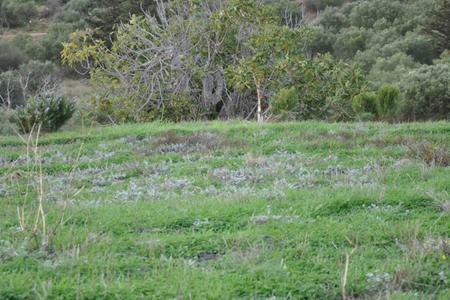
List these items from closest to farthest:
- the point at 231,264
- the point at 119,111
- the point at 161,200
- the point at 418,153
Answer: the point at 231,264
the point at 161,200
the point at 418,153
the point at 119,111

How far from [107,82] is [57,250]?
12.5 metres

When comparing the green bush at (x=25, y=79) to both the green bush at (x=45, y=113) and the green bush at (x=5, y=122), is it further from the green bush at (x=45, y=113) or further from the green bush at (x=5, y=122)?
the green bush at (x=45, y=113)

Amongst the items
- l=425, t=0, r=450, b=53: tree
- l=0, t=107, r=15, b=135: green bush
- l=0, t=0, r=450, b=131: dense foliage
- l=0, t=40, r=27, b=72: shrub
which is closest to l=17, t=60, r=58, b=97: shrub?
l=0, t=40, r=27, b=72: shrub

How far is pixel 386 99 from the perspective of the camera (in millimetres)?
14008

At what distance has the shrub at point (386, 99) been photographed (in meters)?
13.6

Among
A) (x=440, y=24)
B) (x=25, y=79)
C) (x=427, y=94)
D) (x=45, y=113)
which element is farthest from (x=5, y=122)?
(x=440, y=24)

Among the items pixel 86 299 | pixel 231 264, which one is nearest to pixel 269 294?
pixel 231 264

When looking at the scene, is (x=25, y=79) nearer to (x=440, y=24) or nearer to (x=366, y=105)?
(x=440, y=24)

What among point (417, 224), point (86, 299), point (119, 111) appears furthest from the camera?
point (119, 111)

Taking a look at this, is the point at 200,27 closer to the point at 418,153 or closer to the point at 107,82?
the point at 107,82

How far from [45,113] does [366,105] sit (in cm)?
670

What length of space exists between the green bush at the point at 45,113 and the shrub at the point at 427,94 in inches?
439

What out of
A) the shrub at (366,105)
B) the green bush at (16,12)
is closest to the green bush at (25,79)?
the green bush at (16,12)

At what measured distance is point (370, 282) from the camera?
4012 mm
